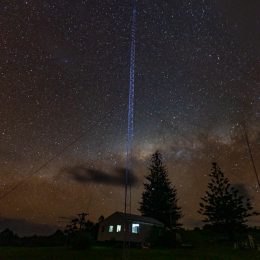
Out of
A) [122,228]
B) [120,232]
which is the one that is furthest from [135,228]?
[120,232]

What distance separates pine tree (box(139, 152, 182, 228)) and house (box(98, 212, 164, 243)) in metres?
21.3

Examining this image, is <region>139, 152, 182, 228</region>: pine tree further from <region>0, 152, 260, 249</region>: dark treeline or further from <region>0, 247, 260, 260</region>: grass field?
<region>0, 247, 260, 260</region>: grass field

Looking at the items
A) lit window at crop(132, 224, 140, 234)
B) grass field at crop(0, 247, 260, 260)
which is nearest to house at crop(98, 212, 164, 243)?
lit window at crop(132, 224, 140, 234)

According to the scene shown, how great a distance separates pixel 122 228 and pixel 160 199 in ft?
92.2

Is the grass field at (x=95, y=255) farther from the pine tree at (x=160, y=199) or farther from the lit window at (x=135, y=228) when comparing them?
the pine tree at (x=160, y=199)

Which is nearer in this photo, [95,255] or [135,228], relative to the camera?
[95,255]

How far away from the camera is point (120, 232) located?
4600 cm

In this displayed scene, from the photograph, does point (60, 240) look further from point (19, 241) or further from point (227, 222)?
point (227, 222)

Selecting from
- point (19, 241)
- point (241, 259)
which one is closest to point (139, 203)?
point (19, 241)

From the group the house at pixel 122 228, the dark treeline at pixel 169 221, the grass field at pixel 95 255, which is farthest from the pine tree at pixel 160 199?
the grass field at pixel 95 255

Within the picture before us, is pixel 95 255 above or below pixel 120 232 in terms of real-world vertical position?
below

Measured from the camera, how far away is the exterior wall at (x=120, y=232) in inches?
1785

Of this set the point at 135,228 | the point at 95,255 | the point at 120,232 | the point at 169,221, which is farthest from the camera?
the point at 169,221

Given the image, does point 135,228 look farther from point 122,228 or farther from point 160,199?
point 160,199
